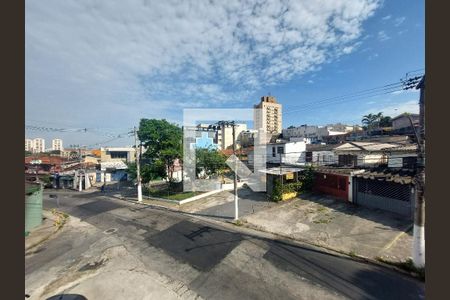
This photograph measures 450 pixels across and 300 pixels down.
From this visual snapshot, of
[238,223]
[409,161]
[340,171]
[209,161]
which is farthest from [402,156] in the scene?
[209,161]

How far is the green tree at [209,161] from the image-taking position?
25.5 m

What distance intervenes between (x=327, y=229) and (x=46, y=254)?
15.6 metres

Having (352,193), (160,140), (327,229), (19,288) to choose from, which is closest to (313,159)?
(352,193)

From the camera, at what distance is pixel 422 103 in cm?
854

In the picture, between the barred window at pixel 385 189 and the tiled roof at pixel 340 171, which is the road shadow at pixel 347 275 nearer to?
the barred window at pixel 385 189

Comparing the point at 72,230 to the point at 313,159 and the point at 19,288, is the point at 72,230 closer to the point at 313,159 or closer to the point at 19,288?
the point at 19,288

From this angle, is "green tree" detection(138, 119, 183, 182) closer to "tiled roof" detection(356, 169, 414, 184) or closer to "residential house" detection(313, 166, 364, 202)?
"residential house" detection(313, 166, 364, 202)

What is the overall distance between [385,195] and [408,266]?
7.79 meters

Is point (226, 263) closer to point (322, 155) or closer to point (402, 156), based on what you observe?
point (402, 156)

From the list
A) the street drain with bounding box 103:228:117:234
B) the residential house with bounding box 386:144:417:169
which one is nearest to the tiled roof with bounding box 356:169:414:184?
the residential house with bounding box 386:144:417:169

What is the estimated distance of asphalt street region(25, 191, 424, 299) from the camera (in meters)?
7.48

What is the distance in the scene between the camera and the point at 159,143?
23375 mm

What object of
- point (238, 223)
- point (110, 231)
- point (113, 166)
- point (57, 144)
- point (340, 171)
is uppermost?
point (57, 144)

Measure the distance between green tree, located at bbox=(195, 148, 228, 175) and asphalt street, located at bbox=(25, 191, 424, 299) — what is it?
10.8m
